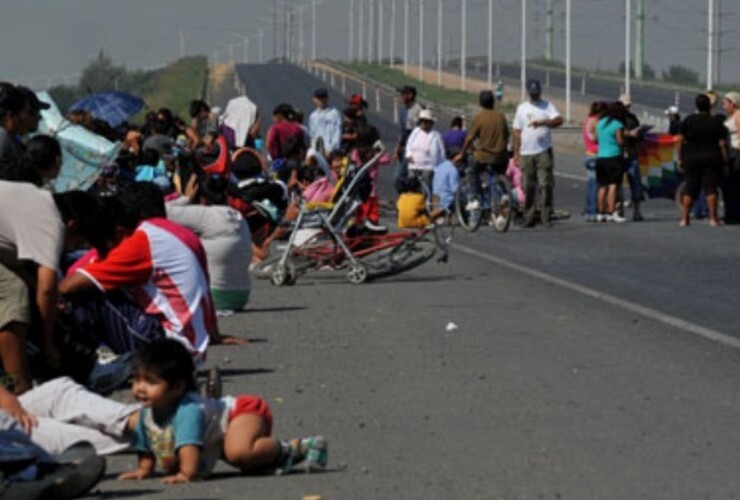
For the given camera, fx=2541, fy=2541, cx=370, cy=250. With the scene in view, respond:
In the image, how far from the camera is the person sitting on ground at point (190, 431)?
Answer: 33.4 ft

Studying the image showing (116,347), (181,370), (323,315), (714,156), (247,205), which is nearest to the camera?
(181,370)

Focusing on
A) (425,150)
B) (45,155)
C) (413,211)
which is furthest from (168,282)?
(425,150)

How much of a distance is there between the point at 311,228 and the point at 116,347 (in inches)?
346

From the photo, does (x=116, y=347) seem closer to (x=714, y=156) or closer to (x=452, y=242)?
(x=452, y=242)

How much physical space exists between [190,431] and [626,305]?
9426mm

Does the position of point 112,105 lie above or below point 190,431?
above

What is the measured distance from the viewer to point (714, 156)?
31094 millimetres

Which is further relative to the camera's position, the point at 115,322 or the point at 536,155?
the point at 536,155

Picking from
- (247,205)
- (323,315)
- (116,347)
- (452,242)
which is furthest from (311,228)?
(116,347)

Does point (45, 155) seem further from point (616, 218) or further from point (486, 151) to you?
point (616, 218)

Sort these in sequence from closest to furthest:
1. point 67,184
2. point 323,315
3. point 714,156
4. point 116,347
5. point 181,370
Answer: point 181,370 → point 116,347 → point 323,315 → point 67,184 → point 714,156

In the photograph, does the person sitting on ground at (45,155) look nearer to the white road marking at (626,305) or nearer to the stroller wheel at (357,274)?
the white road marking at (626,305)

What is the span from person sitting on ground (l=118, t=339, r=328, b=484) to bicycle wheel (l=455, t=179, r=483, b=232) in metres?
20.1

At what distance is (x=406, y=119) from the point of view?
36.6 metres
